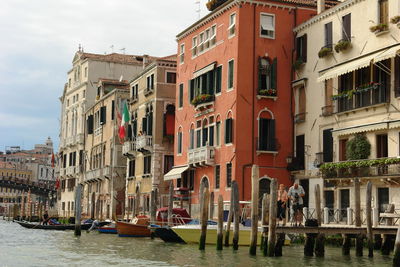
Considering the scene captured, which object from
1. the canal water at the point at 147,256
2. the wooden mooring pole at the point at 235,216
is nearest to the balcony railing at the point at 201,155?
the canal water at the point at 147,256

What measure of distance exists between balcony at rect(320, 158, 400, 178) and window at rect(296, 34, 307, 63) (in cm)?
502

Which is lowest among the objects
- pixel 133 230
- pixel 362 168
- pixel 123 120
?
pixel 133 230

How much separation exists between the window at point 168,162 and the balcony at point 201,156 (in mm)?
5460

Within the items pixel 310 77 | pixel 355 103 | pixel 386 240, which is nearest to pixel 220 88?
pixel 310 77

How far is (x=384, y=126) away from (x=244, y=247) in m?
5.91

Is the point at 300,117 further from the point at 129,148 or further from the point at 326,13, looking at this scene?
the point at 129,148

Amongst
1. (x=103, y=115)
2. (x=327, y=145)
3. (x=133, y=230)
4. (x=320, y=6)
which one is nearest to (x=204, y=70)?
(x=320, y=6)

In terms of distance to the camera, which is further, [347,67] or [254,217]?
[347,67]

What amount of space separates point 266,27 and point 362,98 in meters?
5.98

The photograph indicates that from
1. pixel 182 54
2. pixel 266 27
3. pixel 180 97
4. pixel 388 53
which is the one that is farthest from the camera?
pixel 182 54

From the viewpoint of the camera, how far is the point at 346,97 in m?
26.3

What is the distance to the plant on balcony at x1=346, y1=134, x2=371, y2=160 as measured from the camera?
25.0 m

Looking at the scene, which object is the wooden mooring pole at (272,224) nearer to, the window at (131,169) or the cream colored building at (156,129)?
the cream colored building at (156,129)

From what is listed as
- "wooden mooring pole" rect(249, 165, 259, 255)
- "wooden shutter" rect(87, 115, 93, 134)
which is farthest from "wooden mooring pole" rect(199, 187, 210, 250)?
"wooden shutter" rect(87, 115, 93, 134)
